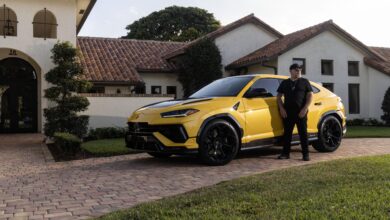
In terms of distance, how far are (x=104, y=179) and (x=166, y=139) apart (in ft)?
4.29

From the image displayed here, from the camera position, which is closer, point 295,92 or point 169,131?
point 169,131

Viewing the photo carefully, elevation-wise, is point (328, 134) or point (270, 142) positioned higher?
point (328, 134)

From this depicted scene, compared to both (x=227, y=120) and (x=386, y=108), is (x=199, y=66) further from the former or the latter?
(x=227, y=120)

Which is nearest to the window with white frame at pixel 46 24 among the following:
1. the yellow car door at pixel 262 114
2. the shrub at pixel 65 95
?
the shrub at pixel 65 95

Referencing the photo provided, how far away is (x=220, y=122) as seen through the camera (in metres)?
7.22

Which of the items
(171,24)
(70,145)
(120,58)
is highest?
(171,24)

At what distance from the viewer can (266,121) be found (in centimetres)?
786

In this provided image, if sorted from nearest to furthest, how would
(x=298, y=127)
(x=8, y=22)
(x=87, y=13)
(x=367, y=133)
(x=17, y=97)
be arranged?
(x=298, y=127) < (x=367, y=133) < (x=8, y=22) < (x=87, y=13) < (x=17, y=97)

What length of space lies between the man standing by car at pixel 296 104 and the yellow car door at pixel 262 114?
21cm

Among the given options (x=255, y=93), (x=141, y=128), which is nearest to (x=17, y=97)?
(x=141, y=128)

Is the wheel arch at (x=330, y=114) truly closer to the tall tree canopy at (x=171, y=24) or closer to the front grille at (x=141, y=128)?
the front grille at (x=141, y=128)

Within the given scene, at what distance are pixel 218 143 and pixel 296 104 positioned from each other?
68.0 inches

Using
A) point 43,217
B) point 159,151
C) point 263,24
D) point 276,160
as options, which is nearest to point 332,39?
point 263,24

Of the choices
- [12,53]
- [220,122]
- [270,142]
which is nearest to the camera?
[220,122]
